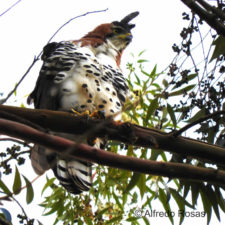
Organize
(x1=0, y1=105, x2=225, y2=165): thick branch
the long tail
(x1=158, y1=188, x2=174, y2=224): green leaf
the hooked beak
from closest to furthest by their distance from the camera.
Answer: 1. (x1=0, y1=105, x2=225, y2=165): thick branch
2. (x1=158, y1=188, x2=174, y2=224): green leaf
3. the long tail
4. the hooked beak

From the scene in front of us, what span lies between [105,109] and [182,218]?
0.88m

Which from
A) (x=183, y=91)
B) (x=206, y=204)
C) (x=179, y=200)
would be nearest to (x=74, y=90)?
(x=183, y=91)

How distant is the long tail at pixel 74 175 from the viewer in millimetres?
2447

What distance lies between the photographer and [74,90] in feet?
8.54

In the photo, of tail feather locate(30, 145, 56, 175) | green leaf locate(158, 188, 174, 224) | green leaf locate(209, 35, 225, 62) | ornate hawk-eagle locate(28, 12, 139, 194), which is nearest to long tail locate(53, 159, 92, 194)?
ornate hawk-eagle locate(28, 12, 139, 194)

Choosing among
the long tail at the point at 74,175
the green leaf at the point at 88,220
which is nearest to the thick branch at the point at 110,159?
the long tail at the point at 74,175

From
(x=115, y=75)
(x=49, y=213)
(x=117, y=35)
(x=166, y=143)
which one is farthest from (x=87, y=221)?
(x=117, y=35)

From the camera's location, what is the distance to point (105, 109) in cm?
270

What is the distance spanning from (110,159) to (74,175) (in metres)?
1.26

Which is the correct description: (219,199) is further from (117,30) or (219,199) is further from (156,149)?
(117,30)

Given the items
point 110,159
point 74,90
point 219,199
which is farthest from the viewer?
point 74,90

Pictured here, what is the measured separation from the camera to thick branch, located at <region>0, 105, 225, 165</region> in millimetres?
1619

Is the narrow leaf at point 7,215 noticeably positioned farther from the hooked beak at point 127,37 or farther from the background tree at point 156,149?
the hooked beak at point 127,37

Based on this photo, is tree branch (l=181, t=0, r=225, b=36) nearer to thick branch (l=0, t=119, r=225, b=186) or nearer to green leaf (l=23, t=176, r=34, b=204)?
thick branch (l=0, t=119, r=225, b=186)
